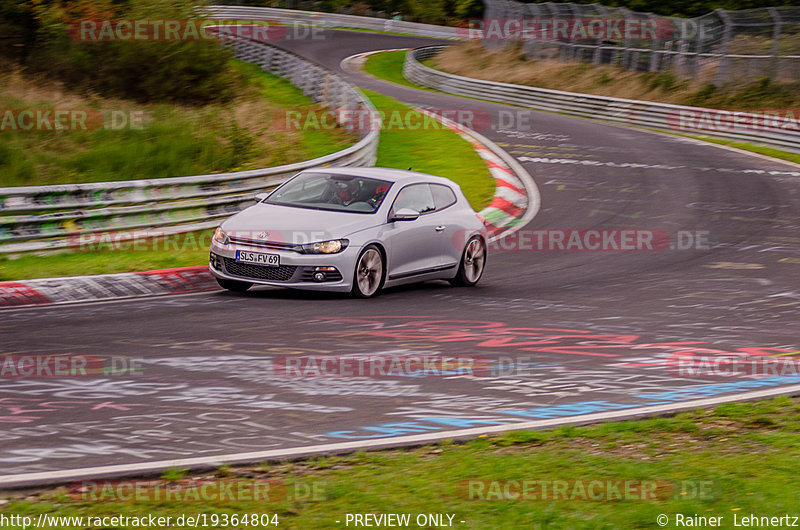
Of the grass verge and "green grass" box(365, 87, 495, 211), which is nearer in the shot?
"green grass" box(365, 87, 495, 211)

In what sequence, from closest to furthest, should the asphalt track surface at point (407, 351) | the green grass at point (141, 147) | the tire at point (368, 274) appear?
the asphalt track surface at point (407, 351), the tire at point (368, 274), the green grass at point (141, 147)

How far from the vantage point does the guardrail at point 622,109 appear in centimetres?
3034

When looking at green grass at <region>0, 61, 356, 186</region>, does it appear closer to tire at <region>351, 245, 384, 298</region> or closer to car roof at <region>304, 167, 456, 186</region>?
car roof at <region>304, 167, 456, 186</region>

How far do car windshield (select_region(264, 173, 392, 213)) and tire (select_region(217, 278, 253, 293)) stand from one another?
3.62ft

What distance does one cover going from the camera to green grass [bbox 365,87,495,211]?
830 inches

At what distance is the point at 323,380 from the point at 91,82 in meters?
20.8

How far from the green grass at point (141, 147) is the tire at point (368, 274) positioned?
6.47 meters

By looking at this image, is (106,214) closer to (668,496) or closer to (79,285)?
(79,285)

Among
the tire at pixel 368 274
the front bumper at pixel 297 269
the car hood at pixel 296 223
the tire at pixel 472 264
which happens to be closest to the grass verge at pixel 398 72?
the tire at pixel 472 264

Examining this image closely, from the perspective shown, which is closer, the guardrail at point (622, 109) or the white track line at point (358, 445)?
the white track line at point (358, 445)

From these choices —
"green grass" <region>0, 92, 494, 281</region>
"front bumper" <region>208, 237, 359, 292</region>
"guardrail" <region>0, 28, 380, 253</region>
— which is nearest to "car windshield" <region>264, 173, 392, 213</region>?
"front bumper" <region>208, 237, 359, 292</region>

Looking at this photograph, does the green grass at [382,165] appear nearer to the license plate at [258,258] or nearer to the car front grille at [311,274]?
the license plate at [258,258]

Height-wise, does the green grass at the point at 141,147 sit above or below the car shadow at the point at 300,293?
above

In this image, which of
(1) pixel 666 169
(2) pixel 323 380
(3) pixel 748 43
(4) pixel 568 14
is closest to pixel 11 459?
(2) pixel 323 380
